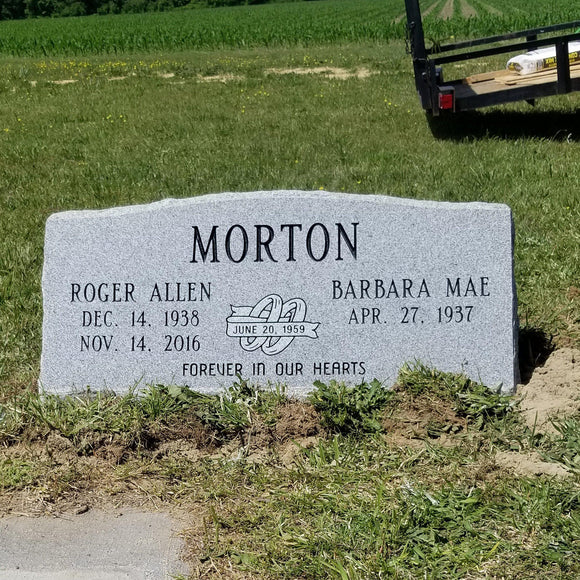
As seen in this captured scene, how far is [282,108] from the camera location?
1152cm

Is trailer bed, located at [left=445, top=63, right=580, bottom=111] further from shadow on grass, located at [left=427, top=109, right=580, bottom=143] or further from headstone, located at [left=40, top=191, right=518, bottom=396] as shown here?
headstone, located at [left=40, top=191, right=518, bottom=396]

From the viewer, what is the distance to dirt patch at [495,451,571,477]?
3.30 m

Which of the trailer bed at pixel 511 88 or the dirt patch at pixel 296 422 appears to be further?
the trailer bed at pixel 511 88

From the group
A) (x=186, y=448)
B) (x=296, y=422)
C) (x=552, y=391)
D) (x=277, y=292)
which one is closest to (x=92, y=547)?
(x=186, y=448)

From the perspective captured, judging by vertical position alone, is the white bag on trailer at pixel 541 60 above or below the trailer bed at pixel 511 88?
above

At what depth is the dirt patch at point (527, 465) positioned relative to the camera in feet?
Result: 10.8

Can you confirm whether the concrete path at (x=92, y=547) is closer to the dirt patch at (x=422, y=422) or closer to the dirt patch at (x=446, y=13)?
the dirt patch at (x=422, y=422)

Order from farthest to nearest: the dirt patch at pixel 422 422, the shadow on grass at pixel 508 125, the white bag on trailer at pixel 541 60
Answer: the white bag on trailer at pixel 541 60
the shadow on grass at pixel 508 125
the dirt patch at pixel 422 422

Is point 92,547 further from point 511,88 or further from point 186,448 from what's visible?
point 511,88

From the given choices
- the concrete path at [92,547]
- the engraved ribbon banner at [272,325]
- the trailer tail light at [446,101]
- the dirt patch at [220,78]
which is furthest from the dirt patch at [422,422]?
the dirt patch at [220,78]

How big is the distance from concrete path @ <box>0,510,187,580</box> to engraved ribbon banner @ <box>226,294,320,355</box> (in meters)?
0.99

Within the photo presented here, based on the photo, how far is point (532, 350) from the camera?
171 inches

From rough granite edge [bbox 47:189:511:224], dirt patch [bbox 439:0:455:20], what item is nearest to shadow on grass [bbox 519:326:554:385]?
rough granite edge [bbox 47:189:511:224]

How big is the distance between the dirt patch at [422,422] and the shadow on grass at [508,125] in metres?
5.72
